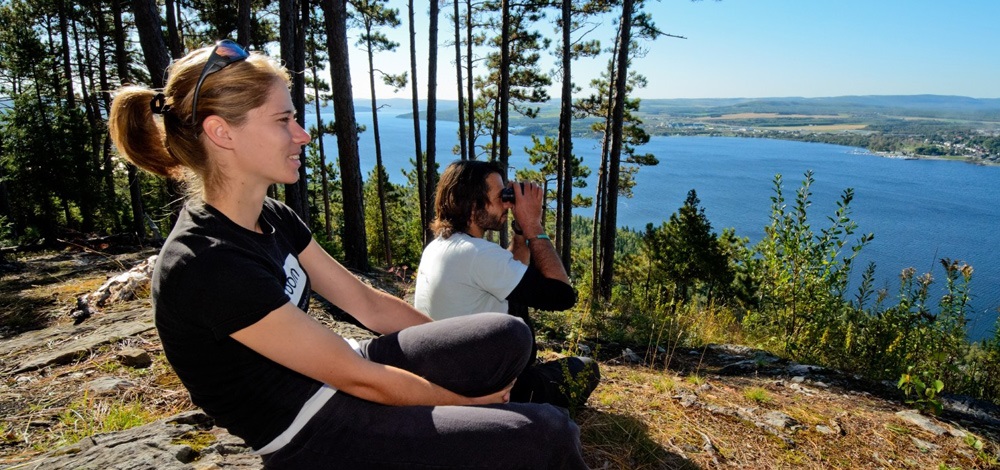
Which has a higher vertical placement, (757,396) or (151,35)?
(151,35)

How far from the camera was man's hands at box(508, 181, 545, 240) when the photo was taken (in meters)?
2.52

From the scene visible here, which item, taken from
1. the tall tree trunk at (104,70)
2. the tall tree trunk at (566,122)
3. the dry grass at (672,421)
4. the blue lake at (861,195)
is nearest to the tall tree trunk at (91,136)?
the tall tree trunk at (104,70)

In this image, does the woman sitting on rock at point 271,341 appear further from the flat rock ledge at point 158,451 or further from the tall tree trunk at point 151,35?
the tall tree trunk at point 151,35

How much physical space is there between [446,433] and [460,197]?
4.87 ft

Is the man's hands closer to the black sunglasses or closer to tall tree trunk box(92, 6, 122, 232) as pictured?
the black sunglasses

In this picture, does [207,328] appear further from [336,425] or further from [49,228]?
[49,228]

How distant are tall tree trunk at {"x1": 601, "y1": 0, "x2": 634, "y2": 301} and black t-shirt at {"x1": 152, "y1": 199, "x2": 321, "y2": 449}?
34.7 ft

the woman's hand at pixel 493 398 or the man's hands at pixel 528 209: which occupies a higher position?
the man's hands at pixel 528 209

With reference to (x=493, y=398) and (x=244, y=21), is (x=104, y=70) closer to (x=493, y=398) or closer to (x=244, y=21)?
(x=244, y=21)

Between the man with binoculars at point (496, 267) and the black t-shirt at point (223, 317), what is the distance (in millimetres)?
1037

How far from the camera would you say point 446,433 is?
1.25m

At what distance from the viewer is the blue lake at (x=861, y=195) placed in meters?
46.5

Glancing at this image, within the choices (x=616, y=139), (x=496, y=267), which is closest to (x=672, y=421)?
(x=496, y=267)

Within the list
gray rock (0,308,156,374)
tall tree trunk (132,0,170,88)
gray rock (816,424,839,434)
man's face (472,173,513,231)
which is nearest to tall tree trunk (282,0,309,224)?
tall tree trunk (132,0,170,88)
